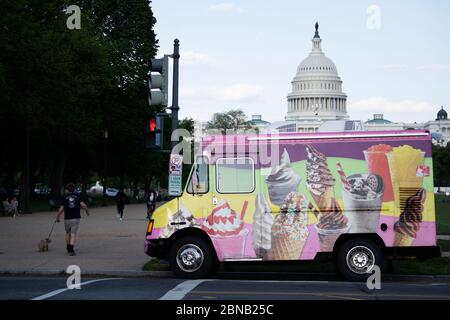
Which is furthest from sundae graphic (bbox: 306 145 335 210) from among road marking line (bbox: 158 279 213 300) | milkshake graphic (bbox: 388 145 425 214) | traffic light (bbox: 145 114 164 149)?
traffic light (bbox: 145 114 164 149)

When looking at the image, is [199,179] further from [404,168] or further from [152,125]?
[404,168]

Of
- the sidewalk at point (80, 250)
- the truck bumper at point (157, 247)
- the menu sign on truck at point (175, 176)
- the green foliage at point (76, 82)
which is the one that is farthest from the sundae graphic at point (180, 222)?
the green foliage at point (76, 82)

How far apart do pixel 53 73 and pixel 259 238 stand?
3078cm

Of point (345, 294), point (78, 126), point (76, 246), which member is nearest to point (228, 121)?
point (78, 126)

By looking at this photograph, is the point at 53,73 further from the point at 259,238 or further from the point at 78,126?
the point at 259,238

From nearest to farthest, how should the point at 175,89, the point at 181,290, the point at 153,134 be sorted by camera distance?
the point at 181,290
the point at 153,134
the point at 175,89

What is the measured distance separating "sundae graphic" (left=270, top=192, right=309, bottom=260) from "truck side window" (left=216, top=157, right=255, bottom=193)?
809mm

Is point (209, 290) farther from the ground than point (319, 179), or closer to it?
closer to it

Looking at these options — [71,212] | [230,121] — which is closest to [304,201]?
[71,212]

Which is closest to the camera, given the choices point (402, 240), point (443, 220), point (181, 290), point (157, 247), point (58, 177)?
point (181, 290)

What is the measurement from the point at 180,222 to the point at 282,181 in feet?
7.21

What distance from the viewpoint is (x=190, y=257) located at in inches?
637

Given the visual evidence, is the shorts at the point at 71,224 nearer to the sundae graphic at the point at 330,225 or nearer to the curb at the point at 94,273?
the curb at the point at 94,273
